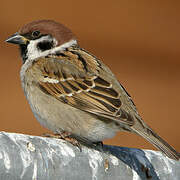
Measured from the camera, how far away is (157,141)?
7.79 feet

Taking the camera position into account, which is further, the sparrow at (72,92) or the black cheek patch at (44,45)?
the black cheek patch at (44,45)

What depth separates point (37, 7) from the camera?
378 centimetres

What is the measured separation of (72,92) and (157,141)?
0.63m

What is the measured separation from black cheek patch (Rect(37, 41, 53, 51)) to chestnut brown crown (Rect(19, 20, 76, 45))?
5 cm

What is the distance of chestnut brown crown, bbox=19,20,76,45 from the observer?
10.2ft

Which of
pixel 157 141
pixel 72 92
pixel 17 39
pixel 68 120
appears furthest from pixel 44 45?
pixel 157 141

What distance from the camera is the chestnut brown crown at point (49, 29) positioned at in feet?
10.2

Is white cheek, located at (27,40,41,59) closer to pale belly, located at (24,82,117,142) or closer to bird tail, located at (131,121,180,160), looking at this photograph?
pale belly, located at (24,82,117,142)

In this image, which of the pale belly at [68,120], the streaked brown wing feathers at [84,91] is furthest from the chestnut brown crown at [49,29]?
the pale belly at [68,120]

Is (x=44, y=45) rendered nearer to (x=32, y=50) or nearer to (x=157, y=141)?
(x=32, y=50)

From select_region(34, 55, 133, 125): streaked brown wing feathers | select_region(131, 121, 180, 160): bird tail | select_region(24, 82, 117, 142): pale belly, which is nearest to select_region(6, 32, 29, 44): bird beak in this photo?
select_region(34, 55, 133, 125): streaked brown wing feathers

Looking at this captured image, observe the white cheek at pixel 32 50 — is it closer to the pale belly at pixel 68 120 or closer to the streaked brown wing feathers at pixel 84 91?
the streaked brown wing feathers at pixel 84 91

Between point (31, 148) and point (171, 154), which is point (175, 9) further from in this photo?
point (31, 148)

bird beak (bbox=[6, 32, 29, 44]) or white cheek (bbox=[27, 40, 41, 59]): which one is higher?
bird beak (bbox=[6, 32, 29, 44])
